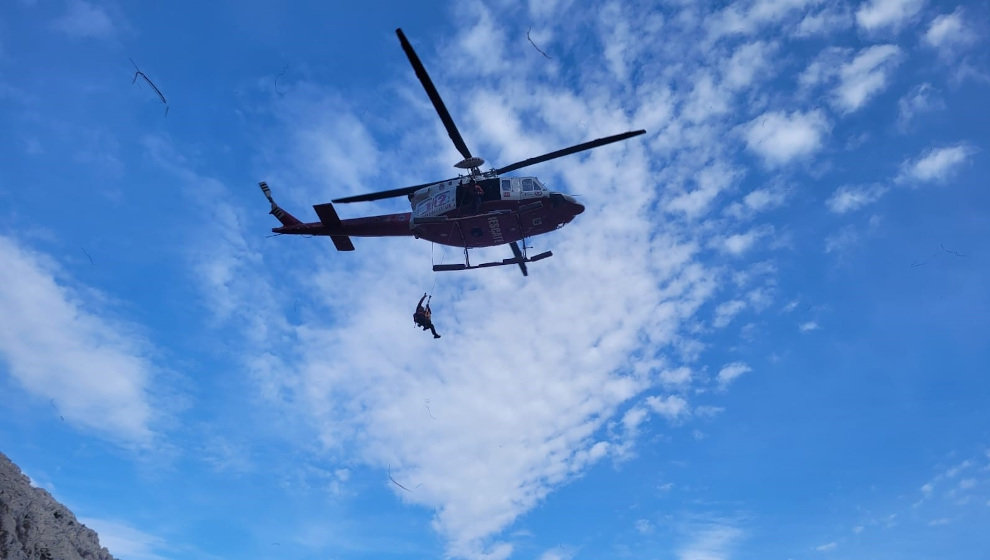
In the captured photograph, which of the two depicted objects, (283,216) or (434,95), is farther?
(283,216)

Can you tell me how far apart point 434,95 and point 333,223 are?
8668 mm

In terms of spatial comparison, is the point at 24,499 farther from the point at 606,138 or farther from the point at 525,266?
the point at 606,138

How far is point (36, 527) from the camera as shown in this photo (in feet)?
91.8

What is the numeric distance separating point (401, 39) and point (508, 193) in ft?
23.0

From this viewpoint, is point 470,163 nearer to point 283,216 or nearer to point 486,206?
point 486,206

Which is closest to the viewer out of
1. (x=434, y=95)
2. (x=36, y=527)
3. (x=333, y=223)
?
(x=434, y=95)

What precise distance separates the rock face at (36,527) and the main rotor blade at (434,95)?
25.0m

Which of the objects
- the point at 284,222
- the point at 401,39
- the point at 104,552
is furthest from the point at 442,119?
the point at 104,552

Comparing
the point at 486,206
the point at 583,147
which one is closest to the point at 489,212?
the point at 486,206

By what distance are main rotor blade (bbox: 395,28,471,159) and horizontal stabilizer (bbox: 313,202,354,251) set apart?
694 cm

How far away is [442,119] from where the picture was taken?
2498cm

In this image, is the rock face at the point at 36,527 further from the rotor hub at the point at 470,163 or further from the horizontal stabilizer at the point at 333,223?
the rotor hub at the point at 470,163

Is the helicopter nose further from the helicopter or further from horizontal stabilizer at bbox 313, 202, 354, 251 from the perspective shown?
horizontal stabilizer at bbox 313, 202, 354, 251

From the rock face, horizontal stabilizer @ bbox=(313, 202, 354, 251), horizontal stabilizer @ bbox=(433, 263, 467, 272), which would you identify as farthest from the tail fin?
the rock face
